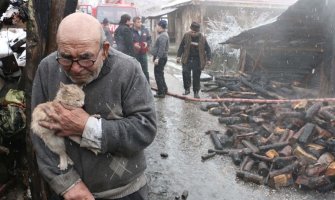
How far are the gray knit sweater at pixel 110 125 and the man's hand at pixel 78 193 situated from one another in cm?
→ 4

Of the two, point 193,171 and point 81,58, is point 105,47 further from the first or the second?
point 193,171

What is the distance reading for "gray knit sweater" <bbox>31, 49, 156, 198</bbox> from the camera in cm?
206

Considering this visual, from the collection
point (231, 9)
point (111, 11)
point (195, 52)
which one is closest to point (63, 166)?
point (195, 52)

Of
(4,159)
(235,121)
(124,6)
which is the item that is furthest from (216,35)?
(4,159)

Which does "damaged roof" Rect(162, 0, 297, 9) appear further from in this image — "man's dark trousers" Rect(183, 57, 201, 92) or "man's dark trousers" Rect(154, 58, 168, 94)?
"man's dark trousers" Rect(154, 58, 168, 94)

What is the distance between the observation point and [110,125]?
2.02 m

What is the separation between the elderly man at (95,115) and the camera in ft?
6.38

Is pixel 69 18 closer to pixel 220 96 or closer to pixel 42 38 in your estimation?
pixel 42 38

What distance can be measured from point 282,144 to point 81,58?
17.7 feet

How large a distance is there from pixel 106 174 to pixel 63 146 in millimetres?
323

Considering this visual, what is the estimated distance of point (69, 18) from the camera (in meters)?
1.92

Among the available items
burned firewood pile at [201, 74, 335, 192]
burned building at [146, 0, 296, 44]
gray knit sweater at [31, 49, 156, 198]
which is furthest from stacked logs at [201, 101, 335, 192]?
burned building at [146, 0, 296, 44]

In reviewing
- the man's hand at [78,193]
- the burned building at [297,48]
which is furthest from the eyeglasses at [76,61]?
the burned building at [297,48]

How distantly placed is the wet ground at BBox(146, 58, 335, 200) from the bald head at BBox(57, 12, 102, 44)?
3532mm
